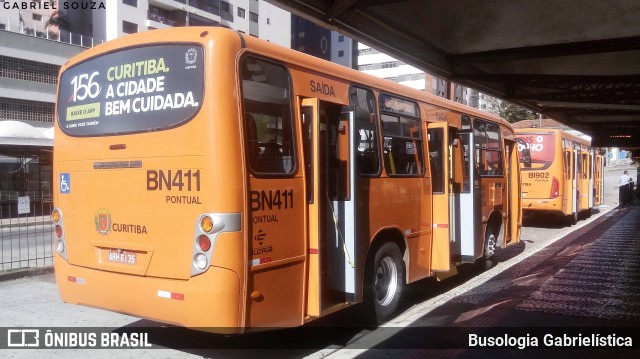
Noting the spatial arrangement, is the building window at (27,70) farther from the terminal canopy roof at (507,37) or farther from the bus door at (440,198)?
the bus door at (440,198)

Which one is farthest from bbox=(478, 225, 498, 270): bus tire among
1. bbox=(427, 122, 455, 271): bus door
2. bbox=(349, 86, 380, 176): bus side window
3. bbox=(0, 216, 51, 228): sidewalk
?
bbox=(0, 216, 51, 228): sidewalk

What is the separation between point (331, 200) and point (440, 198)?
2695 mm

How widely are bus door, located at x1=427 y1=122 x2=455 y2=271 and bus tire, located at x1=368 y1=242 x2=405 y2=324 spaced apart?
3.38ft

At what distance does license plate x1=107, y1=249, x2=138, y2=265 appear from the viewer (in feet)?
16.1

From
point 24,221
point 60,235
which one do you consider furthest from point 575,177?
point 24,221

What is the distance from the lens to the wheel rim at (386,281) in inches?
259

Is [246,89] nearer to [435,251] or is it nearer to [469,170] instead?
[435,251]

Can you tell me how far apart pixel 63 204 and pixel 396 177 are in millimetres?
3892

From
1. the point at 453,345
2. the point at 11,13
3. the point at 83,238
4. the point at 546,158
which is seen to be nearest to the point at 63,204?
the point at 83,238

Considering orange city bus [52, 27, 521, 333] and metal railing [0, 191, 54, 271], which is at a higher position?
orange city bus [52, 27, 521, 333]

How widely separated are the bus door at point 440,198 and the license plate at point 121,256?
4.43 m

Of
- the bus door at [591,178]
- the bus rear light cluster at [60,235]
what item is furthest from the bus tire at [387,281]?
the bus door at [591,178]

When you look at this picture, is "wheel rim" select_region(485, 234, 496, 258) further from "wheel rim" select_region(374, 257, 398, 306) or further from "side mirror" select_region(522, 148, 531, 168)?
"wheel rim" select_region(374, 257, 398, 306)

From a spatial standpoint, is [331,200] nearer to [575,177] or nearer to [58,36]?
[575,177]
